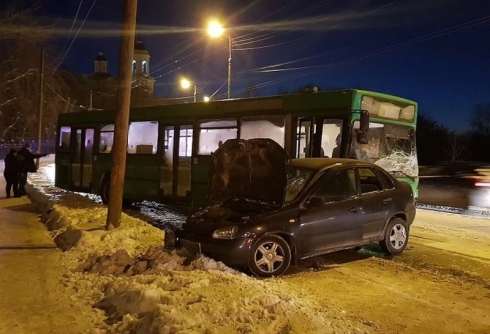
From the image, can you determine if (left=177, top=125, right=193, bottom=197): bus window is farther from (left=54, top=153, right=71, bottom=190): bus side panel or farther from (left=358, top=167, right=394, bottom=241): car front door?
(left=54, top=153, right=71, bottom=190): bus side panel

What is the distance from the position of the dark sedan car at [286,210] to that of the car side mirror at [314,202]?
0.5 inches

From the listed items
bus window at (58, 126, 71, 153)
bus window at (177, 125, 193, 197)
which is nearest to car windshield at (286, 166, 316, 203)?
bus window at (177, 125, 193, 197)

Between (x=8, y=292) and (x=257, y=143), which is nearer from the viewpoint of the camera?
(x=8, y=292)

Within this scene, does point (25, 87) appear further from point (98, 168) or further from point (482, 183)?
point (482, 183)

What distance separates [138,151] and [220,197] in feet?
23.8

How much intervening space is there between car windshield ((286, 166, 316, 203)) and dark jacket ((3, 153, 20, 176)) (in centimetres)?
1263

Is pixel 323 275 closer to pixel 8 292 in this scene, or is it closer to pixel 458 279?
pixel 458 279

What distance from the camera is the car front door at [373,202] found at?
8.36m

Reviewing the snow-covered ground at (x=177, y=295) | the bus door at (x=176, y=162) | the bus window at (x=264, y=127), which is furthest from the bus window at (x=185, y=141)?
the snow-covered ground at (x=177, y=295)

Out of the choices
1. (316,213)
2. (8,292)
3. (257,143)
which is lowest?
(8,292)

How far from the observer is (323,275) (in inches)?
296

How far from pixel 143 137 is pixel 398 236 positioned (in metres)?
8.62

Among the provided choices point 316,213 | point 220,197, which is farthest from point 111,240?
point 316,213

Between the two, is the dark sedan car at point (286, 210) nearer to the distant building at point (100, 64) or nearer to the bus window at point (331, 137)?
the bus window at point (331, 137)
